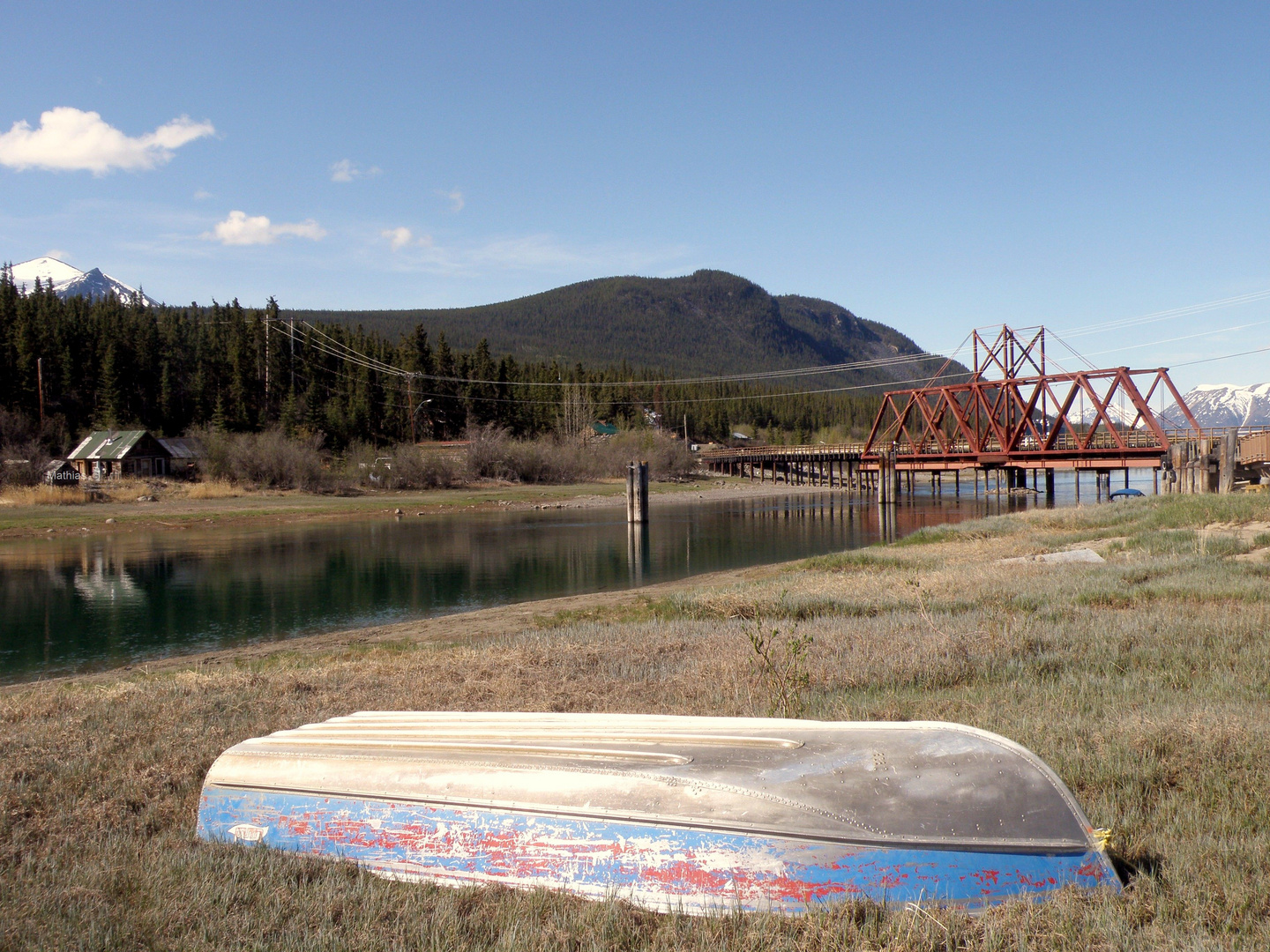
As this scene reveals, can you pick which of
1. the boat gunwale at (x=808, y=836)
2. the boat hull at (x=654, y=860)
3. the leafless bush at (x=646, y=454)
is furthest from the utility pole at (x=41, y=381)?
the boat gunwale at (x=808, y=836)

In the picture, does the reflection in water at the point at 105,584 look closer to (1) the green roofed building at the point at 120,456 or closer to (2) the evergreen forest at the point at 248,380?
(1) the green roofed building at the point at 120,456

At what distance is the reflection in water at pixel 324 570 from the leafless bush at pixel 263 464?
56.2 feet

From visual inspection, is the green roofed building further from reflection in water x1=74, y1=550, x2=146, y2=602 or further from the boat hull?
the boat hull

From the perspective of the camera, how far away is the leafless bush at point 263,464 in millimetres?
65688

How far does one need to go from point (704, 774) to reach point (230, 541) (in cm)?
4101

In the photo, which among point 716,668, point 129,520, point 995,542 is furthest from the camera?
point 129,520

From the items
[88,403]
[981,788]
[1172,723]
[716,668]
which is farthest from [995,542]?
[88,403]

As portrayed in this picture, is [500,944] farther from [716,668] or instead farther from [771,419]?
[771,419]

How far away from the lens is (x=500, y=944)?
3.64 m

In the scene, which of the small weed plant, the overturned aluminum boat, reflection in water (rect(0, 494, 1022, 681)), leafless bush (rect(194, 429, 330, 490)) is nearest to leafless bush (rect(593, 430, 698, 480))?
leafless bush (rect(194, 429, 330, 490))

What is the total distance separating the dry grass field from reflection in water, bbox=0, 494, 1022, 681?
20.9 ft

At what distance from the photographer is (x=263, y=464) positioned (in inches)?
2603

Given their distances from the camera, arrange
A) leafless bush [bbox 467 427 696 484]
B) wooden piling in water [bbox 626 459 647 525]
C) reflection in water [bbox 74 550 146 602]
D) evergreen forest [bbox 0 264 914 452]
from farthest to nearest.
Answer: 1. leafless bush [bbox 467 427 696 484]
2. evergreen forest [bbox 0 264 914 452]
3. wooden piling in water [bbox 626 459 647 525]
4. reflection in water [bbox 74 550 146 602]

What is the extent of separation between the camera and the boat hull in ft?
12.1
